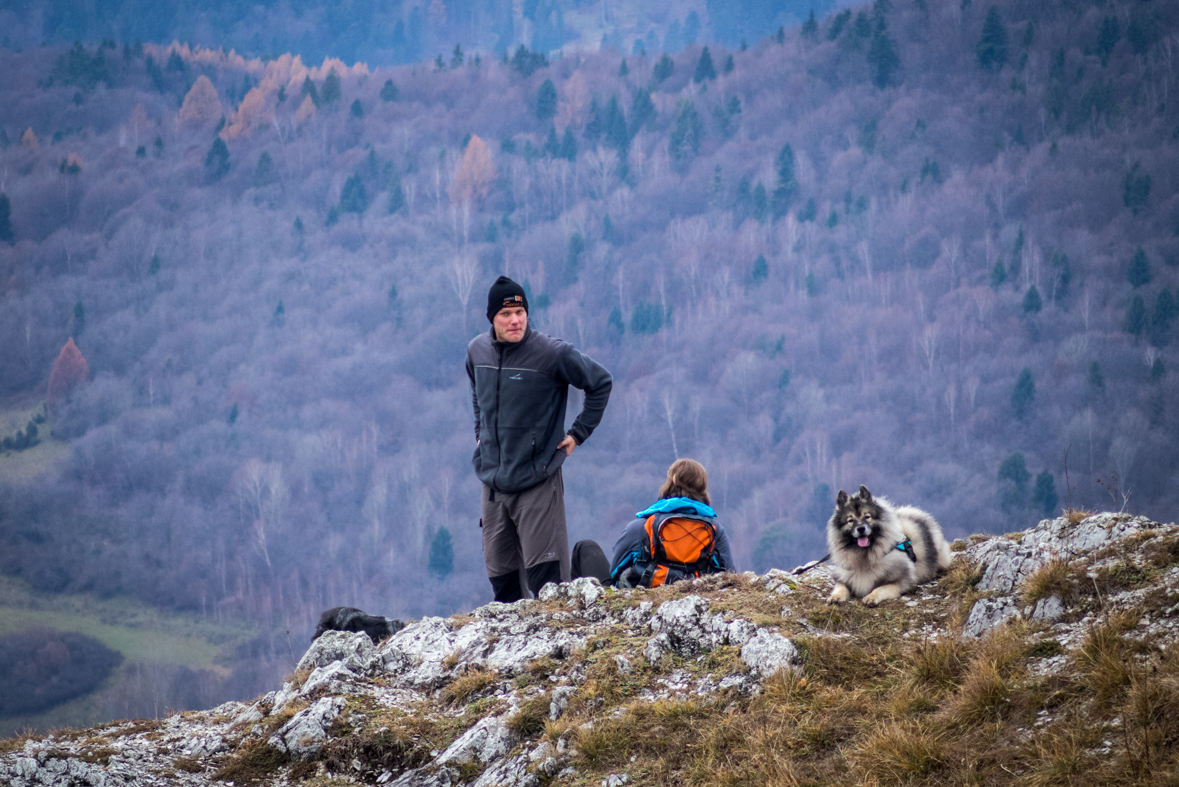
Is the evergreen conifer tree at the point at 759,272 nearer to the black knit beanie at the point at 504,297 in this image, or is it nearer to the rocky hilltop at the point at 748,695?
the black knit beanie at the point at 504,297

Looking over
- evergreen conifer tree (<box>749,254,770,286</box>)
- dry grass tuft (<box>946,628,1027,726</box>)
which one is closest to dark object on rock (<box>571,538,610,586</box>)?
dry grass tuft (<box>946,628,1027,726</box>)

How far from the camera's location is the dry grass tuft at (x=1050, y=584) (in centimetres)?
480

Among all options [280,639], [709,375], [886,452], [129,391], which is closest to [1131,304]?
[886,452]

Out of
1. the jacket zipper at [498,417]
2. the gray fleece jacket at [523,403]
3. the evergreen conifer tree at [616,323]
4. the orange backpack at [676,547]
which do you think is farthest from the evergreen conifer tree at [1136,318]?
the jacket zipper at [498,417]

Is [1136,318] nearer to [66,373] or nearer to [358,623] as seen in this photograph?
[358,623]

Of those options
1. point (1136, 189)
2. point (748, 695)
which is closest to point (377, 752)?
point (748, 695)

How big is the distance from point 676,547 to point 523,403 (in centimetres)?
186

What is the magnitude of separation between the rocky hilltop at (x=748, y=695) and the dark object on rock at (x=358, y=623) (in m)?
1.46

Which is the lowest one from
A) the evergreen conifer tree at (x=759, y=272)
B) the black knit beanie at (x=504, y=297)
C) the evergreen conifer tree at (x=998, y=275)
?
the black knit beanie at (x=504, y=297)

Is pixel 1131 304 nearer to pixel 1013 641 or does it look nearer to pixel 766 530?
pixel 766 530

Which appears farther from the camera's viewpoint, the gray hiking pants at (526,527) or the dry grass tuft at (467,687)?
the gray hiking pants at (526,527)

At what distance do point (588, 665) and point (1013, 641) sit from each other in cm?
259

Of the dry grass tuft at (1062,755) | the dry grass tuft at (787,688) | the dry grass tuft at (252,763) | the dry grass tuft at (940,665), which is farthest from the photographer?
the dry grass tuft at (252,763)

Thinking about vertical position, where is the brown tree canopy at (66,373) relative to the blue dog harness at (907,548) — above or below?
above
